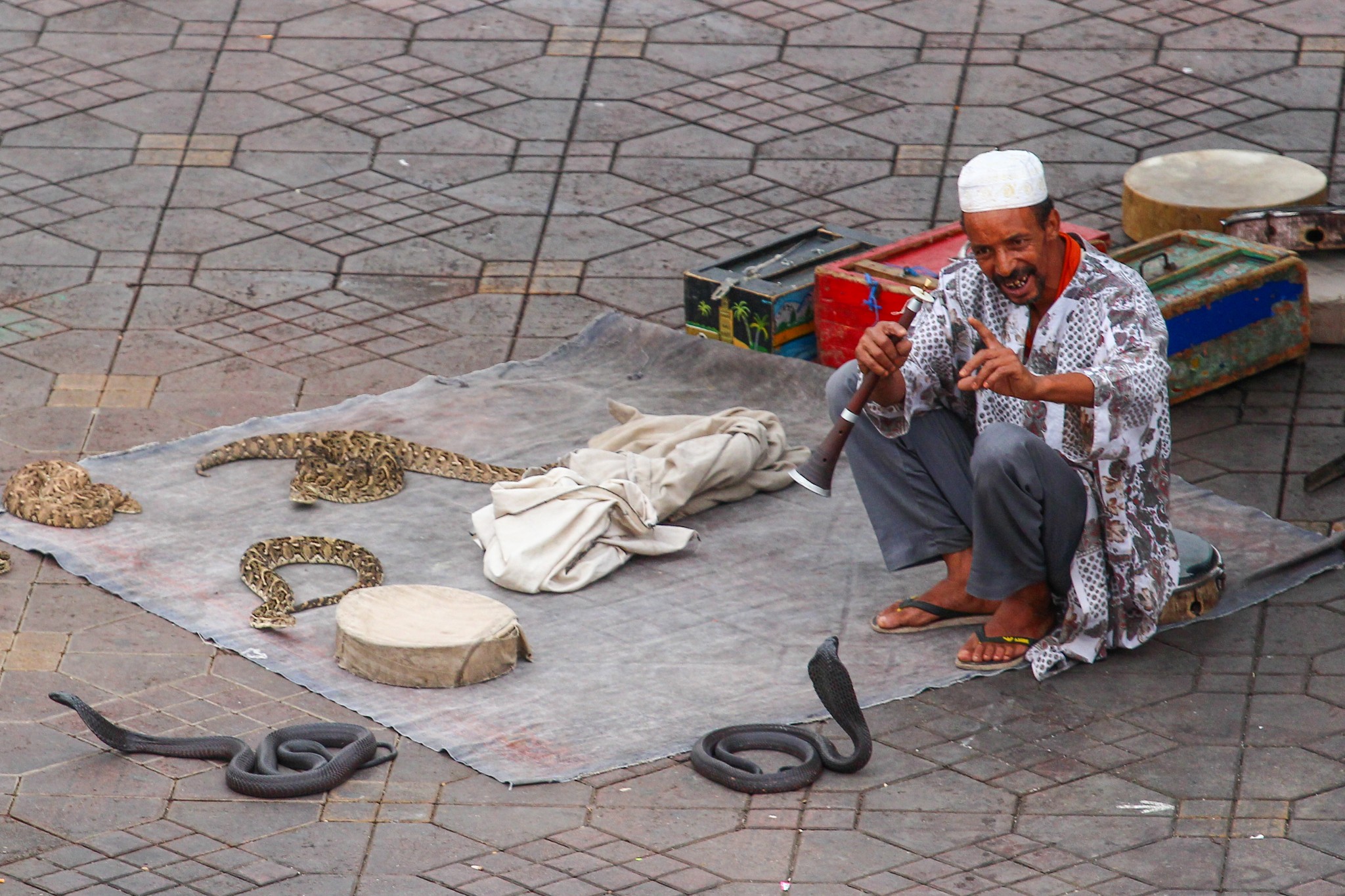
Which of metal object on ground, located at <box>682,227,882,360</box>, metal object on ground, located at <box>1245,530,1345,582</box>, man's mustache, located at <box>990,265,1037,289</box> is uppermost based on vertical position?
man's mustache, located at <box>990,265,1037,289</box>

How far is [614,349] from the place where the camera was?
7809 mm

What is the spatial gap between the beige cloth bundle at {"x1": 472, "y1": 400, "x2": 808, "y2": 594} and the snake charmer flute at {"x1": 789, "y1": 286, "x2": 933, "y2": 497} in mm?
779

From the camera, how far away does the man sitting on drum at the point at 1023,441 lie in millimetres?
5398

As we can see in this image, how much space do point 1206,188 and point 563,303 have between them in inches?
97.0

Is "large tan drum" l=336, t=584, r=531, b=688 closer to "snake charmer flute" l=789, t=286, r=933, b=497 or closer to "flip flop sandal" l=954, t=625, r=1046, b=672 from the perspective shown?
"snake charmer flute" l=789, t=286, r=933, b=497

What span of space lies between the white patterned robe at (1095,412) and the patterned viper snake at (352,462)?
166 cm

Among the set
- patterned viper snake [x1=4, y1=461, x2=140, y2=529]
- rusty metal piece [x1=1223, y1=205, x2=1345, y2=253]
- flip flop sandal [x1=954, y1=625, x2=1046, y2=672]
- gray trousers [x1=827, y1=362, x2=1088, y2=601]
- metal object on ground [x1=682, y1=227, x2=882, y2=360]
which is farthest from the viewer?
rusty metal piece [x1=1223, y1=205, x2=1345, y2=253]

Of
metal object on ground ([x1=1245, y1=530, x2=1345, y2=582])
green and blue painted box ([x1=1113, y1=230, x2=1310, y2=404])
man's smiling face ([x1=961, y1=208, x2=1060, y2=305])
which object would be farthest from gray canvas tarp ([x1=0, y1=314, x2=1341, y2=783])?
man's smiling face ([x1=961, y1=208, x2=1060, y2=305])

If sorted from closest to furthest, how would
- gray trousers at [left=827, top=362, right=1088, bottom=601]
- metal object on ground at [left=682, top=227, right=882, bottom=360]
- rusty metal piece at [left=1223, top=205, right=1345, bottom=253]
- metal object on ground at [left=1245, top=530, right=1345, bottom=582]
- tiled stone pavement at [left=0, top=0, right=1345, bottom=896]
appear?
tiled stone pavement at [left=0, top=0, right=1345, bottom=896] < gray trousers at [left=827, top=362, right=1088, bottom=601] < metal object on ground at [left=1245, top=530, right=1345, bottom=582] < metal object on ground at [left=682, top=227, right=882, bottom=360] < rusty metal piece at [left=1223, top=205, right=1345, bottom=253]

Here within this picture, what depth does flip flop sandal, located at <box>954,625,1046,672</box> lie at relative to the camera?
571cm

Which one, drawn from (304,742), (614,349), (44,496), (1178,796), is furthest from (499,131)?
(1178,796)

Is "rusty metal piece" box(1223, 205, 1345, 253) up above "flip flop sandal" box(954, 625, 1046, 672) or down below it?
above

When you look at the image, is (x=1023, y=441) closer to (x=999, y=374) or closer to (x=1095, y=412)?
(x=1095, y=412)

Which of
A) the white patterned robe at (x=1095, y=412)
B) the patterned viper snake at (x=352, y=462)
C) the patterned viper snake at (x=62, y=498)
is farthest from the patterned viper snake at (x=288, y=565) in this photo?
the white patterned robe at (x=1095, y=412)
